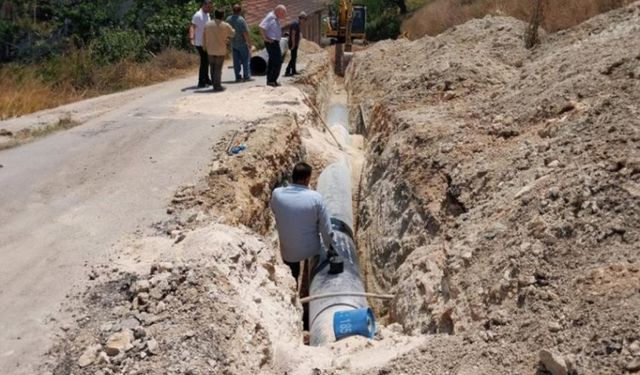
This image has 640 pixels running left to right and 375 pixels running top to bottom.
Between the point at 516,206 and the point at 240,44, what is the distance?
9.69 meters

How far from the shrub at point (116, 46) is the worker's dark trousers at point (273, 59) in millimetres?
6761

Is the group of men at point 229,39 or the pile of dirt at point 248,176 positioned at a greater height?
the group of men at point 229,39

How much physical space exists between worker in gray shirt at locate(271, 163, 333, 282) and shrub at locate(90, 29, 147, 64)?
13172mm

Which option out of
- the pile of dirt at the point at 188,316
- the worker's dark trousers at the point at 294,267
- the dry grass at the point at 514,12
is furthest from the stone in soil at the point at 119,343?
the dry grass at the point at 514,12

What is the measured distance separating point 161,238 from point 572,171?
3.73m

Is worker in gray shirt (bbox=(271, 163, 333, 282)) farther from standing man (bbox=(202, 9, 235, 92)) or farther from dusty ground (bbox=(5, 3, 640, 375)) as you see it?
standing man (bbox=(202, 9, 235, 92))

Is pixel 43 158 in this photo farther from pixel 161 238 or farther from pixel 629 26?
pixel 629 26

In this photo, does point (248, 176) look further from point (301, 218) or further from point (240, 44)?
point (240, 44)

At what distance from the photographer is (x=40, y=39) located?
62.4ft

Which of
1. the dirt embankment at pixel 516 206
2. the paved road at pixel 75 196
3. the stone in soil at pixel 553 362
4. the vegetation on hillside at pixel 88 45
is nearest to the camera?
the stone in soil at pixel 553 362

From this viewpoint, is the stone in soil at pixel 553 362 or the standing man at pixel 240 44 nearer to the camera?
the stone in soil at pixel 553 362

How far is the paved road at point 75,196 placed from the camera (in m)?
4.84

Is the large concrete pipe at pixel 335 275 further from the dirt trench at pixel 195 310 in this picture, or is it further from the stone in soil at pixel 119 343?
the stone in soil at pixel 119 343

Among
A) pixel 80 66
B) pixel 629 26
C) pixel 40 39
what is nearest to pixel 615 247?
pixel 629 26
